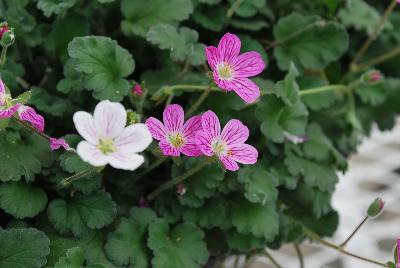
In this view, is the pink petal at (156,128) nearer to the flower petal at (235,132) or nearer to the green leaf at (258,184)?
the flower petal at (235,132)

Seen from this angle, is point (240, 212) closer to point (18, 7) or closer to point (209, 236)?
point (209, 236)

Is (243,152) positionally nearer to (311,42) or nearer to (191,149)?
(191,149)

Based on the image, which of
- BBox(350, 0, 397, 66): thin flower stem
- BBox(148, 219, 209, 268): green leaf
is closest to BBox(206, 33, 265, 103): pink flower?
BBox(148, 219, 209, 268): green leaf

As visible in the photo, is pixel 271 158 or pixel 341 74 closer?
pixel 271 158

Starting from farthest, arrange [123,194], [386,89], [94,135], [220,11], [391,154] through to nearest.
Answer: [391,154] < [386,89] < [220,11] < [123,194] < [94,135]

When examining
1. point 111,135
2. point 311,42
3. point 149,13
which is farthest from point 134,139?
point 311,42

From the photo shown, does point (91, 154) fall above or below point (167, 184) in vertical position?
above

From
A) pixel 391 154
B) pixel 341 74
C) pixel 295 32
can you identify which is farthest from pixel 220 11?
pixel 391 154
